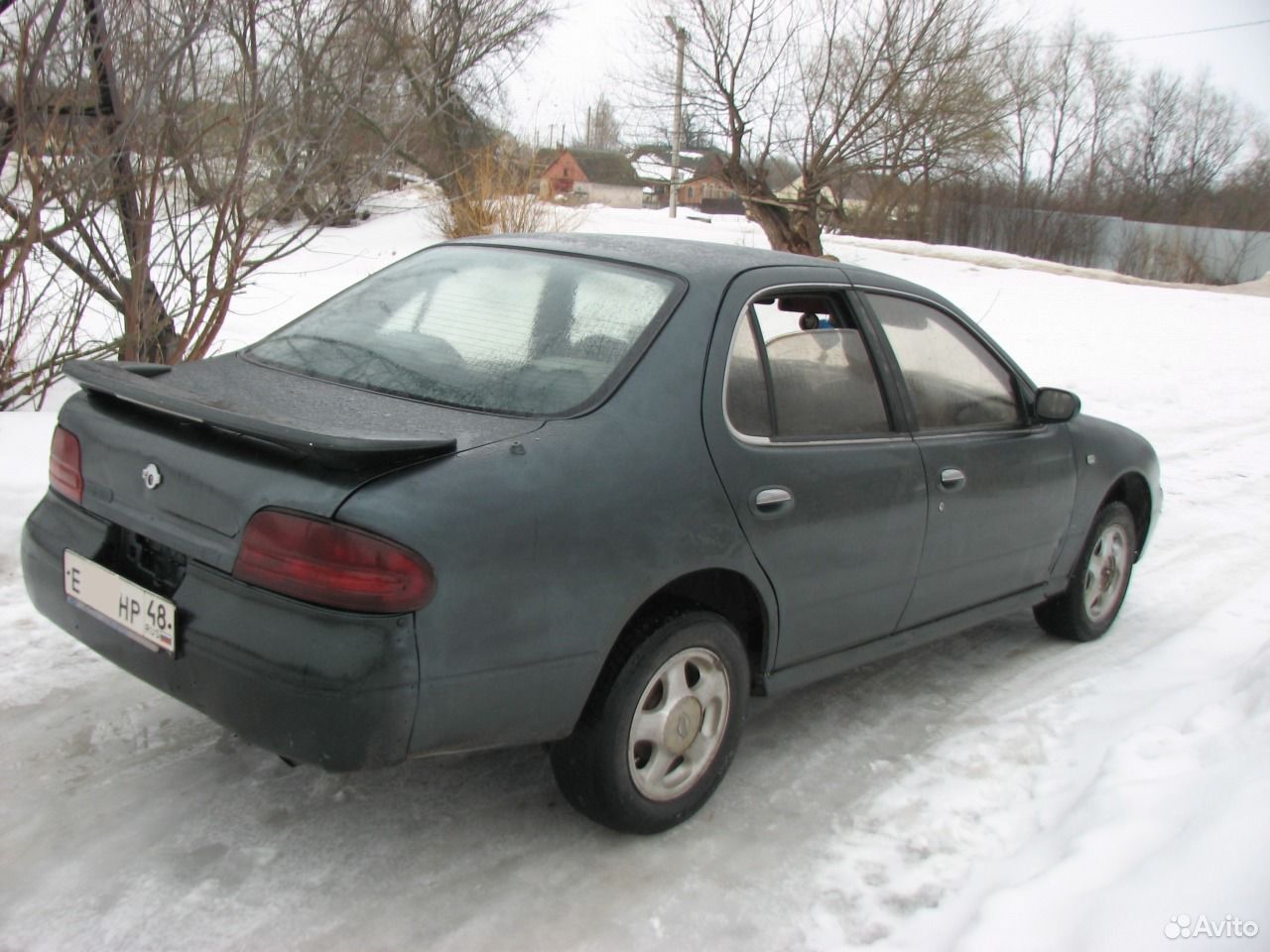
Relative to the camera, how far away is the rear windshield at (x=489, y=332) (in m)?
2.94

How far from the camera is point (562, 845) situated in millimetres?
3012

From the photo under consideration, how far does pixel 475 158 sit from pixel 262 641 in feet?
48.8

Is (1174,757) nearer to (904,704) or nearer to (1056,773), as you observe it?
(1056,773)

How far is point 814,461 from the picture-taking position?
3.30 m

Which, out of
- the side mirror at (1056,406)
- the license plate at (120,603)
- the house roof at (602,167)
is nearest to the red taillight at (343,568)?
the license plate at (120,603)

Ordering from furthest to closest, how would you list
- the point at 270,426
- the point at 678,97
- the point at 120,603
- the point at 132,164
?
the point at 678,97 → the point at 132,164 → the point at 120,603 → the point at 270,426

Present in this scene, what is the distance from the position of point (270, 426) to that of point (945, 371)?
245cm

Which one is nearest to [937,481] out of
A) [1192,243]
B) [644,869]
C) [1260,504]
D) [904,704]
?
[904,704]

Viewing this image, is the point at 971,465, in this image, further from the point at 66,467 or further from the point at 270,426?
the point at 66,467

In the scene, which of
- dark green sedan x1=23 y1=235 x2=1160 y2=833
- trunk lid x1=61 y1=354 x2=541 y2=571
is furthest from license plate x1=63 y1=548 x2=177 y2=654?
trunk lid x1=61 y1=354 x2=541 y2=571

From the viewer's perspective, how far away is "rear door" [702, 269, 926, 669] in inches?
123

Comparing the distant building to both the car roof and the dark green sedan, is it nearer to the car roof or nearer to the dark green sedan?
the car roof

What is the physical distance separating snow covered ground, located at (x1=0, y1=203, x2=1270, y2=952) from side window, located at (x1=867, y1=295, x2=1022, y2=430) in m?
1.05

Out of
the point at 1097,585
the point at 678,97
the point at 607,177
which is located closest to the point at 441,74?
the point at 678,97
